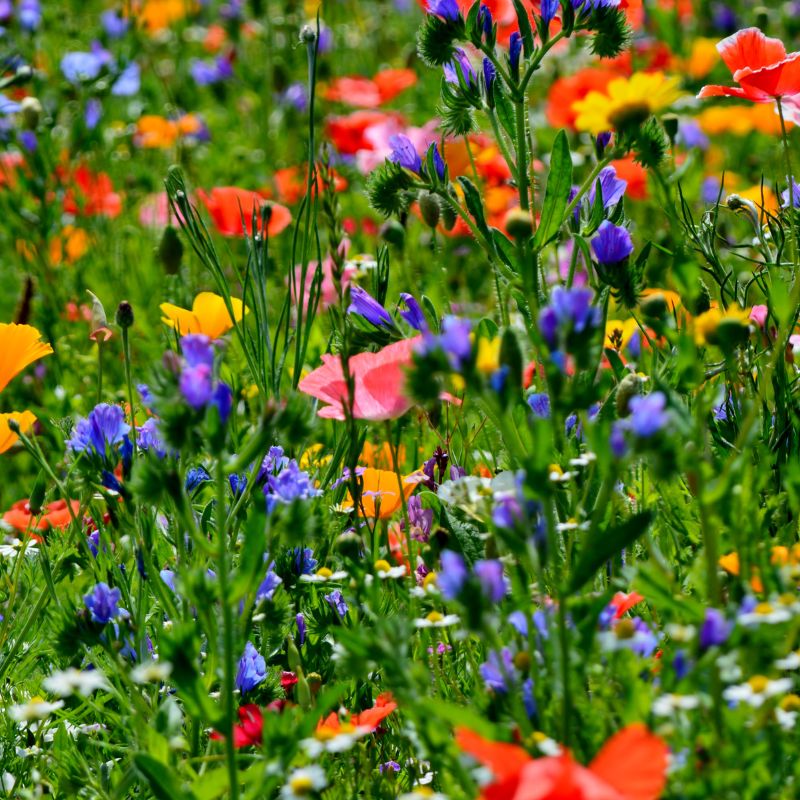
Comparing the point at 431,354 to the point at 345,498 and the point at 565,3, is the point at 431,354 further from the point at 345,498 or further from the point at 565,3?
the point at 345,498

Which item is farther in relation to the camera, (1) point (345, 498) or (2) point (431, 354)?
(1) point (345, 498)

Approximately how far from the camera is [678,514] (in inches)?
49.2

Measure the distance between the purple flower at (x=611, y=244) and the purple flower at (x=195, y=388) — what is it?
53 cm

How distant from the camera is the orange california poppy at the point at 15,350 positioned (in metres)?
1.44

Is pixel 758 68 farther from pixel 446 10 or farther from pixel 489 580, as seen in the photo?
pixel 489 580

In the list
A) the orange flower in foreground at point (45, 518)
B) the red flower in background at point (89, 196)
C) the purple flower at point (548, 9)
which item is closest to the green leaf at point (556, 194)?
the purple flower at point (548, 9)

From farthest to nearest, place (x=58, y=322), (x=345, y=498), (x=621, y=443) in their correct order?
(x=58, y=322) → (x=345, y=498) → (x=621, y=443)

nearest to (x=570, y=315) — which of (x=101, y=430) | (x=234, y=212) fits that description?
A: (x=101, y=430)

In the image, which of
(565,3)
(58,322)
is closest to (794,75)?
(565,3)

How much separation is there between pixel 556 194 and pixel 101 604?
0.69 meters

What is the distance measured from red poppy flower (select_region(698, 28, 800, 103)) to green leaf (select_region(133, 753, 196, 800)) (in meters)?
0.94

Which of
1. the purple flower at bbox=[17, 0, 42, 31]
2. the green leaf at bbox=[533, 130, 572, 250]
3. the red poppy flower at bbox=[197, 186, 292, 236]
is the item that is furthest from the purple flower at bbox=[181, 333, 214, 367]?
the purple flower at bbox=[17, 0, 42, 31]

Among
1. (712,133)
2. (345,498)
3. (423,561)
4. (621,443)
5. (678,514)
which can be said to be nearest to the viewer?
(621,443)

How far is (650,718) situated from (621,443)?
0.20 meters
